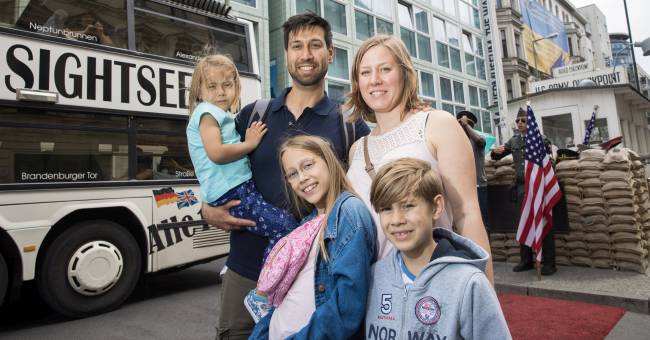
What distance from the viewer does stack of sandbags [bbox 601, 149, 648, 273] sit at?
6059 millimetres

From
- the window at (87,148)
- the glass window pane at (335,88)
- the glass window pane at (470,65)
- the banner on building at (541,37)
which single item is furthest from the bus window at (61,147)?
the banner on building at (541,37)

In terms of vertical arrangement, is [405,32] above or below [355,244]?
above

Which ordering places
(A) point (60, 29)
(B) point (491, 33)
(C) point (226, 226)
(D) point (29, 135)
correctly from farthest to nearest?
(B) point (491, 33)
(A) point (60, 29)
(D) point (29, 135)
(C) point (226, 226)

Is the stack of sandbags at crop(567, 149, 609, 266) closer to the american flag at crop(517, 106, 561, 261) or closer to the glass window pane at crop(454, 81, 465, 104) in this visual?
the american flag at crop(517, 106, 561, 261)

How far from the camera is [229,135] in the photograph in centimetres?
225

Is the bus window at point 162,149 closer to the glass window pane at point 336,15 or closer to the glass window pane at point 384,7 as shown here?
the glass window pane at point 336,15

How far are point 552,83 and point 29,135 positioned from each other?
2126 cm

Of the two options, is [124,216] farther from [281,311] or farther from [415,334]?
[415,334]

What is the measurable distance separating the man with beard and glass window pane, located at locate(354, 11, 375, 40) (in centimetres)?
2013

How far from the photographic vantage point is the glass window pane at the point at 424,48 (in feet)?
81.0

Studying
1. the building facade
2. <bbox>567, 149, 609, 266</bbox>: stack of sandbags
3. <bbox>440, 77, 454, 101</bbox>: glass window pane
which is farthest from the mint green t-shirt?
<bbox>440, 77, 454, 101</bbox>: glass window pane

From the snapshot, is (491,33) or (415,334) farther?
(491,33)

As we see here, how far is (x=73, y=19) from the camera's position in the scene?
5.57 meters

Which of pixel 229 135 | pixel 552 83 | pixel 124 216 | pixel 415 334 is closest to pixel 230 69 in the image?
pixel 229 135
